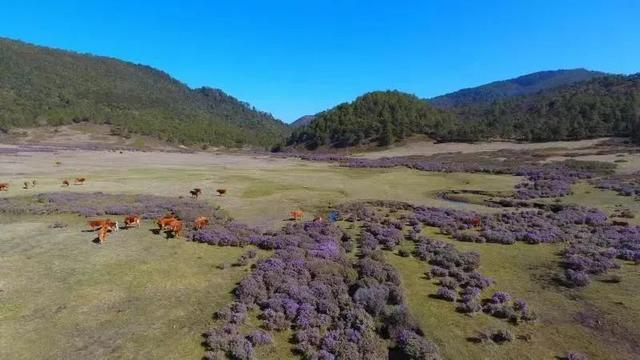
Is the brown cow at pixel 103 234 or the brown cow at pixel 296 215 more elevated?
the brown cow at pixel 103 234

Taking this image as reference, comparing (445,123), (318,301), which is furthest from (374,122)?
(318,301)

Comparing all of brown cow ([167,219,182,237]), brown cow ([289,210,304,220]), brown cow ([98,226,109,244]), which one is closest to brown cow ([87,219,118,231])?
brown cow ([98,226,109,244])

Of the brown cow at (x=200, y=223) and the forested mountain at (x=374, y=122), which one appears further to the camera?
the forested mountain at (x=374, y=122)

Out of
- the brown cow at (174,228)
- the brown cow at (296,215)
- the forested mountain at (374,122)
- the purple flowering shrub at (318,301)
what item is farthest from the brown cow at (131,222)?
the forested mountain at (374,122)

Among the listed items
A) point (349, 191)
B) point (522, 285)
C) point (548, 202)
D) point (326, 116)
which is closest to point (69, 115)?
point (326, 116)

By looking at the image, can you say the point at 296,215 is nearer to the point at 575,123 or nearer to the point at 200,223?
the point at 200,223

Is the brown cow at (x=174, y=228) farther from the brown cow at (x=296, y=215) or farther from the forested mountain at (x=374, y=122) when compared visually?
the forested mountain at (x=374, y=122)

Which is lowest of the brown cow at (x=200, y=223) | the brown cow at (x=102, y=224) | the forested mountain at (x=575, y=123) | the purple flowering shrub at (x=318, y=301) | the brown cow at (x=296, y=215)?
the purple flowering shrub at (x=318, y=301)

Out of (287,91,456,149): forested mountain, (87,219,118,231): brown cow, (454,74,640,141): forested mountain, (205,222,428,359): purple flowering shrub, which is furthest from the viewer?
(287,91,456,149): forested mountain

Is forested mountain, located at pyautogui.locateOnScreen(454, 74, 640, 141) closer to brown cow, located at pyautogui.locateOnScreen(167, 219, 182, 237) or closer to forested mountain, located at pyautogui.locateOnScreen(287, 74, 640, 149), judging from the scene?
forested mountain, located at pyautogui.locateOnScreen(287, 74, 640, 149)
